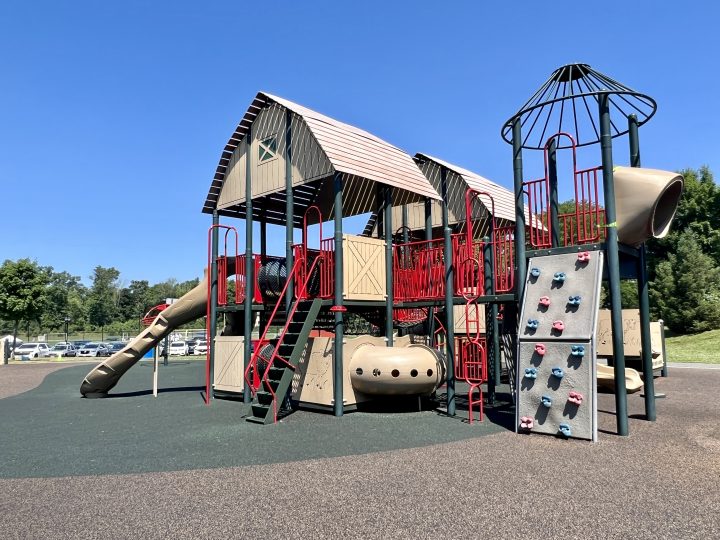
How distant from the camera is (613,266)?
830cm

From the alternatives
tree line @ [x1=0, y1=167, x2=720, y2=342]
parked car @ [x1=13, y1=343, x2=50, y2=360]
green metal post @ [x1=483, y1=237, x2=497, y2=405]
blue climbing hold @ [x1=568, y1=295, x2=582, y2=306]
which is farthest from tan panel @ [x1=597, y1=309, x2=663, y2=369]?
parked car @ [x1=13, y1=343, x2=50, y2=360]

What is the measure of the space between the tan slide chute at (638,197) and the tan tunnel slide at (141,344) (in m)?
10.4

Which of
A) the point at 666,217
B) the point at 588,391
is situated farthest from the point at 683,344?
the point at 588,391

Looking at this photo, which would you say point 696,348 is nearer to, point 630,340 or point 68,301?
point 630,340

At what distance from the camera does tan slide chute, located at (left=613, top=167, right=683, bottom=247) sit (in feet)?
28.4

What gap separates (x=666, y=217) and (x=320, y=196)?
8.20m

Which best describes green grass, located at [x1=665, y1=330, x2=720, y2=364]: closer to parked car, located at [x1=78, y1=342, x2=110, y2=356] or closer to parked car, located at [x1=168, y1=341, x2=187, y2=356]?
parked car, located at [x1=168, y1=341, x2=187, y2=356]

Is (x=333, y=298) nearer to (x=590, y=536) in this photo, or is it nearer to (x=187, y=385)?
(x=590, y=536)

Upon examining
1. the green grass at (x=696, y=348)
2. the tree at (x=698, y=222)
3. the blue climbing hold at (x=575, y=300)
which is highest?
the tree at (x=698, y=222)

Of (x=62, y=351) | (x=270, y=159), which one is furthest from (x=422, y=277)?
(x=62, y=351)

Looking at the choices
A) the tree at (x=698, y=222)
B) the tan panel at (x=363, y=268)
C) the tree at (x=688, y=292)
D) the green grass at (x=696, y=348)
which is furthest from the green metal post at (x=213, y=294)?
the tree at (x=698, y=222)

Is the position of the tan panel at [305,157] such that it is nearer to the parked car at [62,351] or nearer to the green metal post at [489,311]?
the green metal post at [489,311]

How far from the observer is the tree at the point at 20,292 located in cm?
3653

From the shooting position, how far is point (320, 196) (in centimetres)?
1450
